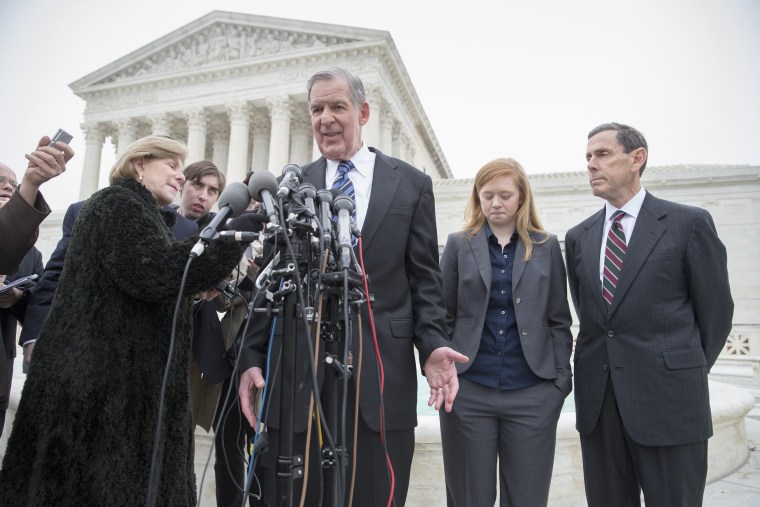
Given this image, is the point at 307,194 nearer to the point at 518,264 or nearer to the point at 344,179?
the point at 344,179

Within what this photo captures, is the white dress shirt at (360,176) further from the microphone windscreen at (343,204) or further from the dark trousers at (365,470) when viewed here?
the dark trousers at (365,470)

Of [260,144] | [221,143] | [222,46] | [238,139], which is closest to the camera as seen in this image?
[238,139]

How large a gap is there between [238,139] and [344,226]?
107 ft

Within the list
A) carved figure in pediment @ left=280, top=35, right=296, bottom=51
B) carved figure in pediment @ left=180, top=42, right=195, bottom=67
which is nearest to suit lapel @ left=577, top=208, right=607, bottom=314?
carved figure in pediment @ left=280, top=35, right=296, bottom=51

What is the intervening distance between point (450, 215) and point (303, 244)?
24.6 metres

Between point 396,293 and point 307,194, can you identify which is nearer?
point 307,194

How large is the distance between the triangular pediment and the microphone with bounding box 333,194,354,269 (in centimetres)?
3157

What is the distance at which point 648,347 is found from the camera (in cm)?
269

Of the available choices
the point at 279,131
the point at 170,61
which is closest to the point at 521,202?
the point at 279,131

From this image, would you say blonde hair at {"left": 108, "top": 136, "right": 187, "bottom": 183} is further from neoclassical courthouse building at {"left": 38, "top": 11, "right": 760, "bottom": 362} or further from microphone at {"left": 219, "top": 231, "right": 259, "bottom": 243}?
neoclassical courthouse building at {"left": 38, "top": 11, "right": 760, "bottom": 362}

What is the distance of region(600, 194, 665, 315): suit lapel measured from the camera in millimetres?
2826

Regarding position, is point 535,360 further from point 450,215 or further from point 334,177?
point 450,215

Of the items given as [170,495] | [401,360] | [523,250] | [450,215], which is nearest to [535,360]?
[523,250]

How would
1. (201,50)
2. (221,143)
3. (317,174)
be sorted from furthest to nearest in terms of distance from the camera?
(221,143), (201,50), (317,174)
